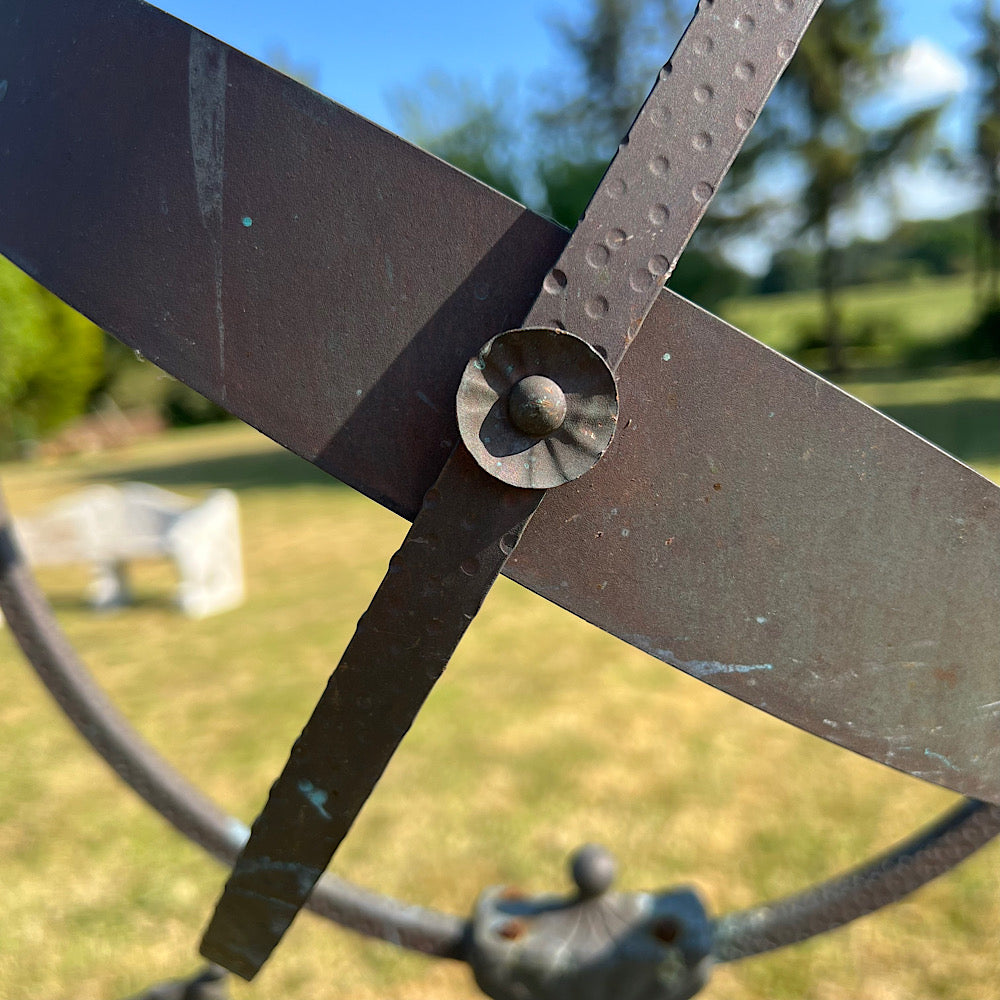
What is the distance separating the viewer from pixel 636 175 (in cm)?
82

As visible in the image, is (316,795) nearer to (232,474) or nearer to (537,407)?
(537,407)

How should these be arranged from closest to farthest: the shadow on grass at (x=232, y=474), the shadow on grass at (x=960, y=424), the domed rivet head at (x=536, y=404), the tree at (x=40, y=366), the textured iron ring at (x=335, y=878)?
1. the domed rivet head at (x=536, y=404)
2. the textured iron ring at (x=335, y=878)
3. the shadow on grass at (x=960, y=424)
4. the shadow on grass at (x=232, y=474)
5. the tree at (x=40, y=366)

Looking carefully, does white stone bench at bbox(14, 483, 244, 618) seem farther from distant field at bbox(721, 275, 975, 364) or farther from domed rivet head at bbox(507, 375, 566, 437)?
distant field at bbox(721, 275, 975, 364)

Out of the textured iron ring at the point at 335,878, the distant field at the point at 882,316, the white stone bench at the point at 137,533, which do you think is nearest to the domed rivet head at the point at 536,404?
the textured iron ring at the point at 335,878

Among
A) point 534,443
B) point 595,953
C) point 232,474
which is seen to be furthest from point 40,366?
point 534,443

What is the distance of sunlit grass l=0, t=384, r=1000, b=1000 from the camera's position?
2.69m

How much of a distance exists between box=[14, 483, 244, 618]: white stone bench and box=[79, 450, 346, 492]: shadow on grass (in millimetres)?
6350

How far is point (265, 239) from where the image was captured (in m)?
0.92

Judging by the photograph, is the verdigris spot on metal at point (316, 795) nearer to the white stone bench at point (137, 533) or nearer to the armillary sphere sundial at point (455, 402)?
the armillary sphere sundial at point (455, 402)

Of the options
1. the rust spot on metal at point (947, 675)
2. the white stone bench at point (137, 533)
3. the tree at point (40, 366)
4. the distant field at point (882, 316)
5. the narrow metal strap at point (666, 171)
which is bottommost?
the rust spot on metal at point (947, 675)

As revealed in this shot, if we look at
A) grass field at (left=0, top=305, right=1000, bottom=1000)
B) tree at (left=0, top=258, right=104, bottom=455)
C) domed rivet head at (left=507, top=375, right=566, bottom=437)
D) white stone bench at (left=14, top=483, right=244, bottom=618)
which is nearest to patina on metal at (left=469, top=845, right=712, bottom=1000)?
domed rivet head at (left=507, top=375, right=566, bottom=437)

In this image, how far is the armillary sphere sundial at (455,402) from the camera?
0.85 meters

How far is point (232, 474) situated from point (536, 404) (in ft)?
49.7

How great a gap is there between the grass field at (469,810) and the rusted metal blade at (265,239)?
2264 millimetres
